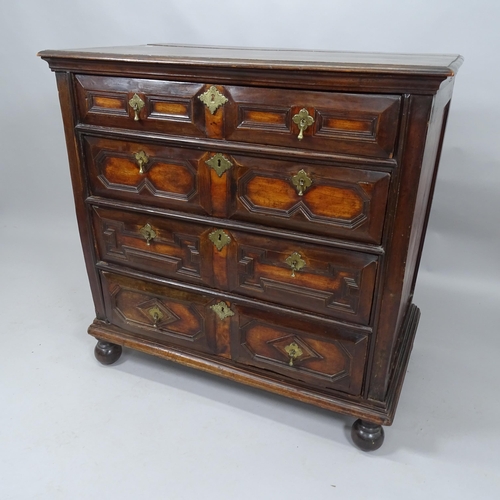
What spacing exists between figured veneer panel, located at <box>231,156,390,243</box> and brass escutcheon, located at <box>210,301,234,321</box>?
14.5 inches

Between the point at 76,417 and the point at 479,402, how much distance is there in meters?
1.52

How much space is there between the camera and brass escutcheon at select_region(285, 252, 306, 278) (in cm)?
165

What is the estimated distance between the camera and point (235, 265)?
1.77 m

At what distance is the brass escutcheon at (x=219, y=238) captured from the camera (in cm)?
173

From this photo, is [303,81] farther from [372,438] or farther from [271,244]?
[372,438]

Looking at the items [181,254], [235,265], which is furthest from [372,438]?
[181,254]

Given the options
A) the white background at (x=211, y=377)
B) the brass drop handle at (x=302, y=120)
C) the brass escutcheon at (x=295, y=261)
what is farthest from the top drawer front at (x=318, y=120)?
the white background at (x=211, y=377)

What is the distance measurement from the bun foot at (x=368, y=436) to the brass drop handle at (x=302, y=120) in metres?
1.01

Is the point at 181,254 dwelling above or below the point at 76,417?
above

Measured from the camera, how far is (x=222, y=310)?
6.16ft

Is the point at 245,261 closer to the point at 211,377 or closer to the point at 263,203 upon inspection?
the point at 263,203

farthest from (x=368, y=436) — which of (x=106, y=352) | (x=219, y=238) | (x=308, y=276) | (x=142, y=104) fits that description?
(x=142, y=104)

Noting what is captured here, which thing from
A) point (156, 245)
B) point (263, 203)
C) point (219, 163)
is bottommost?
point (156, 245)

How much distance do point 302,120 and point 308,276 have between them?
0.49 m
